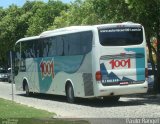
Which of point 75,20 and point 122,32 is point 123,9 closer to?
point 122,32

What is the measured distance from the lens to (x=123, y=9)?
1106 inches

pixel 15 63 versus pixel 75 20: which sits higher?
pixel 75 20

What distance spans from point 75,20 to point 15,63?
21.4ft

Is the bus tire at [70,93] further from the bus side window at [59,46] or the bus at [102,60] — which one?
the bus side window at [59,46]

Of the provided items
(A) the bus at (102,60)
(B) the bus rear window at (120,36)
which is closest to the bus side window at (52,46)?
(A) the bus at (102,60)

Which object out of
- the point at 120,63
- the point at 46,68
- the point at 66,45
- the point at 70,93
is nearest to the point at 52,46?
the point at 46,68

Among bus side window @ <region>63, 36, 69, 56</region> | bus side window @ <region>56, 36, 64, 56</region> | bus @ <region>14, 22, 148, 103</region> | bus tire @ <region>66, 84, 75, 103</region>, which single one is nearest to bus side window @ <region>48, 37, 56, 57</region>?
bus side window @ <region>56, 36, 64, 56</region>

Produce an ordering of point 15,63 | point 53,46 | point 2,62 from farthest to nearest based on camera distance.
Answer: point 2,62, point 15,63, point 53,46

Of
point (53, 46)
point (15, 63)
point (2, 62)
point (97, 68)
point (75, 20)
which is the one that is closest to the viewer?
point (97, 68)

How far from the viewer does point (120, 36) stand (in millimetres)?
22891

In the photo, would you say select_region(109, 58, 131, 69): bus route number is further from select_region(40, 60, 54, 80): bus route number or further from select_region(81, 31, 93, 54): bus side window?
select_region(40, 60, 54, 80): bus route number

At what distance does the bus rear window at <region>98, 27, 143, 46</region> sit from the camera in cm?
2256

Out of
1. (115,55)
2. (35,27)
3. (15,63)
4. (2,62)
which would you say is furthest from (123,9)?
(2,62)

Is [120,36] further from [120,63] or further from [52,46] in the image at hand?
[52,46]
